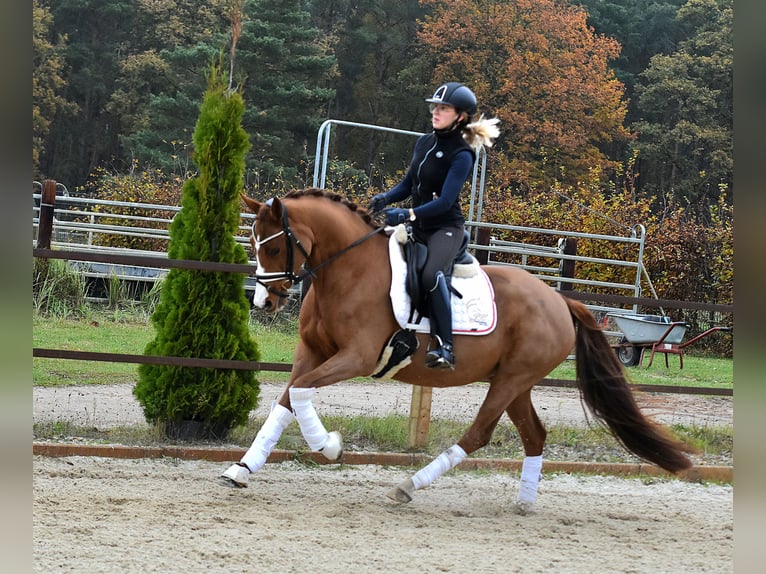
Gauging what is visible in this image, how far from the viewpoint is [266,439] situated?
5.39 m

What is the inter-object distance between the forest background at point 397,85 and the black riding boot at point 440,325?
20997 mm

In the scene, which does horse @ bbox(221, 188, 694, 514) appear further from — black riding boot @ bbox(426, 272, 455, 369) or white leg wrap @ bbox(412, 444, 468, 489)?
black riding boot @ bbox(426, 272, 455, 369)

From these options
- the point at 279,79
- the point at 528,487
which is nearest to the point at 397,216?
the point at 528,487

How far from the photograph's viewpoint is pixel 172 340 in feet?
22.4

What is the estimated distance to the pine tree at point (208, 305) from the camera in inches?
268

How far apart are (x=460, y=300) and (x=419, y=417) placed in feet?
6.40

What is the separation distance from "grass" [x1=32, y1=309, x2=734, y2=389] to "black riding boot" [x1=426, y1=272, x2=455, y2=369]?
18.4ft

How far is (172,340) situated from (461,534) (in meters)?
2.94

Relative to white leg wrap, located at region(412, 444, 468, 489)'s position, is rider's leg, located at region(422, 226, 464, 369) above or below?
above

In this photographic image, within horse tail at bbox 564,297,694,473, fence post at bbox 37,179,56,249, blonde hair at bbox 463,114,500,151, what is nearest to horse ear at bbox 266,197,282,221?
blonde hair at bbox 463,114,500,151

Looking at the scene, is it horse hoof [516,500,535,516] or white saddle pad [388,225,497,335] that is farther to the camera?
horse hoof [516,500,535,516]

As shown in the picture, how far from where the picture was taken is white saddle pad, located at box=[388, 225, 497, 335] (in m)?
5.47

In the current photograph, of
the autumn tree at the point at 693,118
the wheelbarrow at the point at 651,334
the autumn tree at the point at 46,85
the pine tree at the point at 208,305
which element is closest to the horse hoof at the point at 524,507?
the pine tree at the point at 208,305

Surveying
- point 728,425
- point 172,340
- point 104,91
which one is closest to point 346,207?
point 172,340
